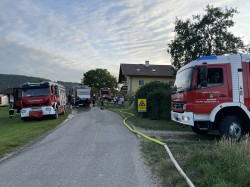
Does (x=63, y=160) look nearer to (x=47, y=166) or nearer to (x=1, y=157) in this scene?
(x=47, y=166)

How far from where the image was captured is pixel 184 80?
12.8 meters

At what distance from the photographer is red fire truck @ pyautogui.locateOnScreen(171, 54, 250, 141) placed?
39.2 ft

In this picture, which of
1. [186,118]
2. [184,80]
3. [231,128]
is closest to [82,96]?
[184,80]

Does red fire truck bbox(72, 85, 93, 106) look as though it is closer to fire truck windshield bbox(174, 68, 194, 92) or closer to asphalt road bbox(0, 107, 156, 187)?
fire truck windshield bbox(174, 68, 194, 92)

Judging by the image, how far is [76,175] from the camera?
7363 millimetres

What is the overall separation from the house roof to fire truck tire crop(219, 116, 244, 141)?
5153 centimetres

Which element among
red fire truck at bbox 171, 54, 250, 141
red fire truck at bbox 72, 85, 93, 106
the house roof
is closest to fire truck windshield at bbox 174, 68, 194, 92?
red fire truck at bbox 171, 54, 250, 141

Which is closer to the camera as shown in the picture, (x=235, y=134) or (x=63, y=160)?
(x=63, y=160)

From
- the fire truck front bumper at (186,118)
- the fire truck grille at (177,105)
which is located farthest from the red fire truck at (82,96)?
the fire truck front bumper at (186,118)

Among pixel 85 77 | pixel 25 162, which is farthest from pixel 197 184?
pixel 85 77

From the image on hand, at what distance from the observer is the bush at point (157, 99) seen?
2159 centimetres

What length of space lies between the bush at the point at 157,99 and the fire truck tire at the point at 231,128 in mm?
9127

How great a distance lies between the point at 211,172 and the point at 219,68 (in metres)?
6.16

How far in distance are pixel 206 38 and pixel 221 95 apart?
38.7 m
